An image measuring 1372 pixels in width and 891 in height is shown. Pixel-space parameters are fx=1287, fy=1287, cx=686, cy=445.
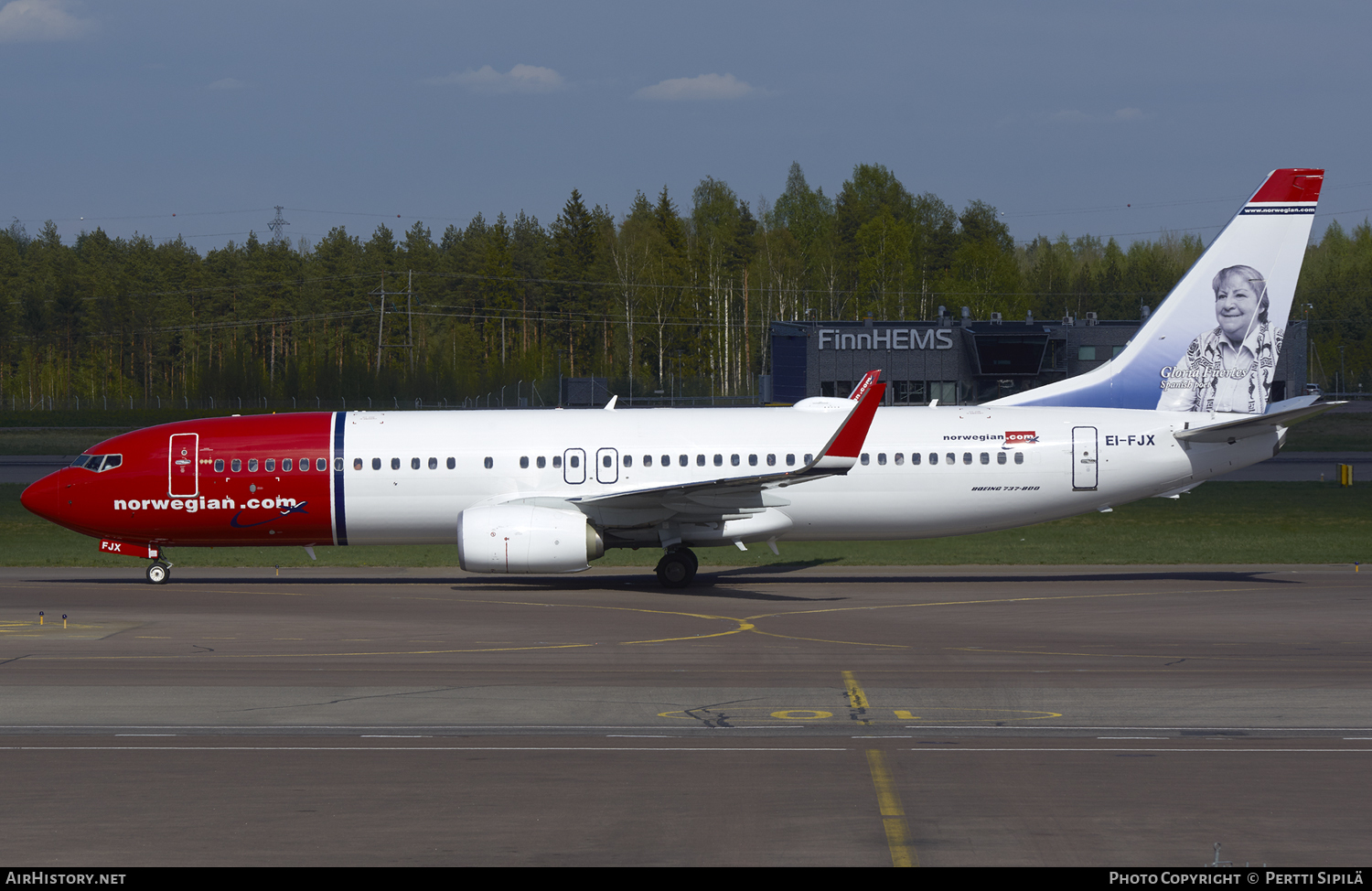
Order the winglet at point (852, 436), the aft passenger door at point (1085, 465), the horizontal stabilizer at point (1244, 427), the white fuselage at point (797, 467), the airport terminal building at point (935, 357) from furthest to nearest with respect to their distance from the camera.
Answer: the airport terminal building at point (935, 357)
the aft passenger door at point (1085, 465)
the white fuselage at point (797, 467)
the horizontal stabilizer at point (1244, 427)
the winglet at point (852, 436)

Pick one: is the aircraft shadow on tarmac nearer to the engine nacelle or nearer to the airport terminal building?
the engine nacelle

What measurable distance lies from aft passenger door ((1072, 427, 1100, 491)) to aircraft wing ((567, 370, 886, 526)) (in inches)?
203

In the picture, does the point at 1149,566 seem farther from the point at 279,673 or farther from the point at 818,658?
the point at 279,673

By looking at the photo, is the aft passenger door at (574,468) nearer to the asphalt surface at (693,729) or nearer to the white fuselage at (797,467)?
the white fuselage at (797,467)

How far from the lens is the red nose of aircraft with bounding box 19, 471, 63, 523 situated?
2980cm

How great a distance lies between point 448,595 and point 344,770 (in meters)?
15.3

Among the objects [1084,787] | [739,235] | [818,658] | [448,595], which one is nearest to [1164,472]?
[818,658]

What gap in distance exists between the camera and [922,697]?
17000mm

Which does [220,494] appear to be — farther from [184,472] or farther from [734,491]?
[734,491]

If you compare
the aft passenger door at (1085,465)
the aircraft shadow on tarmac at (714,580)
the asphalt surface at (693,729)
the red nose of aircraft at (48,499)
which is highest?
the aft passenger door at (1085,465)

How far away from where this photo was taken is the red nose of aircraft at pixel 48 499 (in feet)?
97.8

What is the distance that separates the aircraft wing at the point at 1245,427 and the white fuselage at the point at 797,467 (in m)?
0.22

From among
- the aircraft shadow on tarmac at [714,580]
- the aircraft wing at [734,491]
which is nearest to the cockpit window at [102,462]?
the aircraft shadow on tarmac at [714,580]

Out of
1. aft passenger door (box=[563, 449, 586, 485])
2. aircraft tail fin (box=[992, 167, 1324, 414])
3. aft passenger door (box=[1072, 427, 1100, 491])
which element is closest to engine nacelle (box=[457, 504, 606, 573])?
aft passenger door (box=[563, 449, 586, 485])
